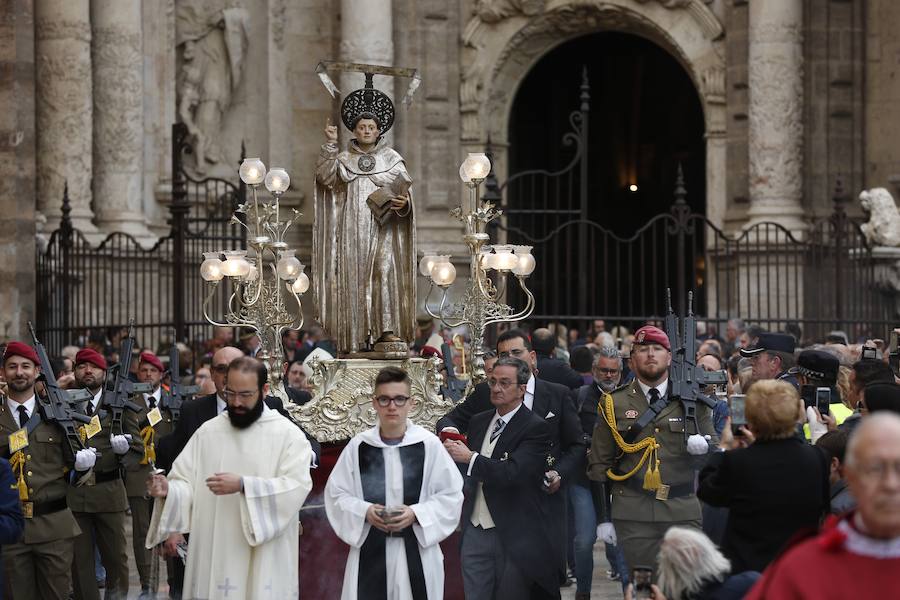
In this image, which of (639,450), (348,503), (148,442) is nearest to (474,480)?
(639,450)

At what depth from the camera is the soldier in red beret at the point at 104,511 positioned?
1009 cm

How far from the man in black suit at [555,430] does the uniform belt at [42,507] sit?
2.13 metres

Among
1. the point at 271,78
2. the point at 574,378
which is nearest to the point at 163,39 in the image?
the point at 271,78

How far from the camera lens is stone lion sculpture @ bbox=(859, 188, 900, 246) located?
1877 centimetres

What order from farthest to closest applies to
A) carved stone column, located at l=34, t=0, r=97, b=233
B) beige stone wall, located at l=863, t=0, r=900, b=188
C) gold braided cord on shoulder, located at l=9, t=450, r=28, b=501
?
beige stone wall, located at l=863, t=0, r=900, b=188 < carved stone column, located at l=34, t=0, r=97, b=233 < gold braided cord on shoulder, located at l=9, t=450, r=28, b=501

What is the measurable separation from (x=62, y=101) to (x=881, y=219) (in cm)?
965

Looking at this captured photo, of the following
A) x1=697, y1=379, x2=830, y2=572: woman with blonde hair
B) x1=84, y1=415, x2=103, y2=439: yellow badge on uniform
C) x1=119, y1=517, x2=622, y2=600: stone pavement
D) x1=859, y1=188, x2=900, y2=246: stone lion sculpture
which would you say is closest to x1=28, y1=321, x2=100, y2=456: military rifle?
x1=84, y1=415, x2=103, y2=439: yellow badge on uniform

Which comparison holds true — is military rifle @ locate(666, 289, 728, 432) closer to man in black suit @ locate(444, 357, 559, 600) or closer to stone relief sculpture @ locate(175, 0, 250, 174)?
man in black suit @ locate(444, 357, 559, 600)

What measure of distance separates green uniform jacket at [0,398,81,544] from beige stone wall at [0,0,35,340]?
6.28m

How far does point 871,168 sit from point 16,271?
37.2 feet

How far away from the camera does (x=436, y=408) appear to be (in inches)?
432

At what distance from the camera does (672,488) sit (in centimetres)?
817

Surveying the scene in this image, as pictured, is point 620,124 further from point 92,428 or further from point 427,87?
point 92,428

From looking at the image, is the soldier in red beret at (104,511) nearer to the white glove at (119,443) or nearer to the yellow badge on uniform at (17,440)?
the white glove at (119,443)
